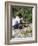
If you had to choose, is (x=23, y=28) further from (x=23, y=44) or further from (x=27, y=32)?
(x=23, y=44)

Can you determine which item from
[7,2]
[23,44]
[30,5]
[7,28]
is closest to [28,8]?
[30,5]

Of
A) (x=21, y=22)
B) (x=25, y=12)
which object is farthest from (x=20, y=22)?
(x=25, y=12)

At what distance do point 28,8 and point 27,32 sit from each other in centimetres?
34

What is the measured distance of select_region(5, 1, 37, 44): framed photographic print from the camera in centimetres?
124

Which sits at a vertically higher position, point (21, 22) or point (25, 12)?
point (25, 12)

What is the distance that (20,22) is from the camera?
50.2 inches

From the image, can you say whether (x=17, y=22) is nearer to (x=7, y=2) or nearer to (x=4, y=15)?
(x=4, y=15)

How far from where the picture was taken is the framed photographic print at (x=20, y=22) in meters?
1.24

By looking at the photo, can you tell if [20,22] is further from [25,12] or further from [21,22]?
[25,12]

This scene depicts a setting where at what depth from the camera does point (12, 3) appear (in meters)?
1.25

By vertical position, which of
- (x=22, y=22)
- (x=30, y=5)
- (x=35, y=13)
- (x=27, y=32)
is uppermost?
(x=30, y=5)
